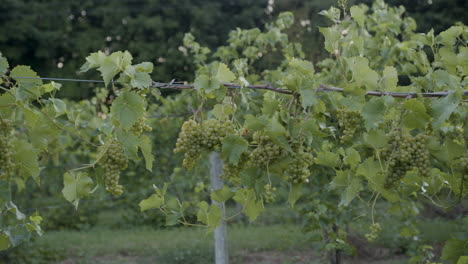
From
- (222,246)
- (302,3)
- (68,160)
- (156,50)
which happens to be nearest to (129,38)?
(156,50)

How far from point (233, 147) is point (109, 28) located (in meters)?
13.2

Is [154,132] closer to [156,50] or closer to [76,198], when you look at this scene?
[76,198]

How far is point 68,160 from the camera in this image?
726 cm

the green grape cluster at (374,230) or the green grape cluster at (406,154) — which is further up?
the green grape cluster at (406,154)

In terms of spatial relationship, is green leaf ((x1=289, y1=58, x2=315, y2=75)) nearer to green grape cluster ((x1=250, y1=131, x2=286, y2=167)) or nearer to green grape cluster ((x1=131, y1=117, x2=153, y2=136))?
green grape cluster ((x1=250, y1=131, x2=286, y2=167))

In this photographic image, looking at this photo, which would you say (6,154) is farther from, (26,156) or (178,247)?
(178,247)

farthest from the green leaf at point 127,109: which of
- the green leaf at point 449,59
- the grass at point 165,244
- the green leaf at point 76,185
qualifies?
the grass at point 165,244

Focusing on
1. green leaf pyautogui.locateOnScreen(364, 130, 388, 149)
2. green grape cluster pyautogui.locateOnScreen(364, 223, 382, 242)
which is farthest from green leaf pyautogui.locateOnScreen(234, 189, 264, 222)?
green grape cluster pyautogui.locateOnScreen(364, 223, 382, 242)

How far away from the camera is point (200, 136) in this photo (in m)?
1.74

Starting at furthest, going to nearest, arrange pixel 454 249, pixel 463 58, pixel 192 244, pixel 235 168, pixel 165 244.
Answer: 1. pixel 165 244
2. pixel 192 244
3. pixel 454 249
4. pixel 463 58
5. pixel 235 168

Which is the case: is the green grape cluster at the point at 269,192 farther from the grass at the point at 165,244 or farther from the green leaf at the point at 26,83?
the grass at the point at 165,244

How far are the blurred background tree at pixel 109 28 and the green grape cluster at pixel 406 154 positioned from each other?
36.7 feet

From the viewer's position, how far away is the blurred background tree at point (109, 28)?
13367mm

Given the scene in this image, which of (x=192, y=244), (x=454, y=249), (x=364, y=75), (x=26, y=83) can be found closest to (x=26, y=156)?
(x=26, y=83)
